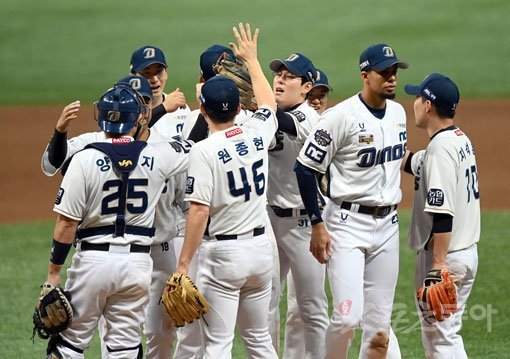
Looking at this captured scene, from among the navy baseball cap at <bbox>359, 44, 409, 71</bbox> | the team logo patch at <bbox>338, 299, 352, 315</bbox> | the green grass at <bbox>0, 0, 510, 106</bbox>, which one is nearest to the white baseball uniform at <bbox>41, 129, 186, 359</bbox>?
the team logo patch at <bbox>338, 299, 352, 315</bbox>

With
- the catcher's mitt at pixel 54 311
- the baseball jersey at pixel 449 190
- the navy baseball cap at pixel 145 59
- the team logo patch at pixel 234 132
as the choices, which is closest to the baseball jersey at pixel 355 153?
the baseball jersey at pixel 449 190

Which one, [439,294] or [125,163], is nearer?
[125,163]

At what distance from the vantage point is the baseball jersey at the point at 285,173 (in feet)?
20.5

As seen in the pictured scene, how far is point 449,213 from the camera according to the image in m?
5.64

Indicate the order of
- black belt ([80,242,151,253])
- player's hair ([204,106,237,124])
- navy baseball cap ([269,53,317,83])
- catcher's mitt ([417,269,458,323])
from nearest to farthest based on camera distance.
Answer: black belt ([80,242,151,253]), player's hair ([204,106,237,124]), catcher's mitt ([417,269,458,323]), navy baseball cap ([269,53,317,83])

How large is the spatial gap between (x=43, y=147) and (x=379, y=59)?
992cm

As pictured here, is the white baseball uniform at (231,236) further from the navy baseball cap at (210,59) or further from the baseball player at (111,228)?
the navy baseball cap at (210,59)

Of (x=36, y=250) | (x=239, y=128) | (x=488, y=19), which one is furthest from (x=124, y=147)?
(x=488, y=19)

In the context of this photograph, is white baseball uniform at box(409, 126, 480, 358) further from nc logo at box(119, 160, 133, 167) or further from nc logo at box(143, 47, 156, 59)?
nc logo at box(143, 47, 156, 59)

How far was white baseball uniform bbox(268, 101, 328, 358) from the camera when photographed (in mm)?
6148

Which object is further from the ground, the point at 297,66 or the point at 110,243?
the point at 297,66

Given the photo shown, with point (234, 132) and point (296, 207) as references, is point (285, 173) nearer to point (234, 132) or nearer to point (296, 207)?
point (296, 207)

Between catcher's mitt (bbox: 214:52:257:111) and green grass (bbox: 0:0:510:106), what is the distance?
1145cm

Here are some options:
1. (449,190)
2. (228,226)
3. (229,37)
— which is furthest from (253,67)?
(229,37)
